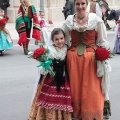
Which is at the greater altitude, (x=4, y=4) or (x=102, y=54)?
(x=102, y=54)

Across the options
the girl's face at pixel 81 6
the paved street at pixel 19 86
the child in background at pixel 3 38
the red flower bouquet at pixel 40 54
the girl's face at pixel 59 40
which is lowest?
the paved street at pixel 19 86

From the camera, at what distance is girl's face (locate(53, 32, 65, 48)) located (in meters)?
5.24

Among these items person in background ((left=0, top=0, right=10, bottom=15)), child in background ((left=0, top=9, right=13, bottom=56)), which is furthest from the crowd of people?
person in background ((left=0, top=0, right=10, bottom=15))

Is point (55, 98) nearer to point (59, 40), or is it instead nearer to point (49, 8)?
point (59, 40)

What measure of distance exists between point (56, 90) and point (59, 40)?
1.88 feet

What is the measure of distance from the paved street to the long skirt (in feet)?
4.13

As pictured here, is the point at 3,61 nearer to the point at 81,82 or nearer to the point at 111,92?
the point at 111,92

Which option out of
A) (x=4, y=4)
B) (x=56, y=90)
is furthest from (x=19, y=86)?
(x=4, y=4)

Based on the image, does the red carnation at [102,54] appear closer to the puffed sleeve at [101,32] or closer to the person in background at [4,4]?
the puffed sleeve at [101,32]

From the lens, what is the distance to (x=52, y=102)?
204 inches

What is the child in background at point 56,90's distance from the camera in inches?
204

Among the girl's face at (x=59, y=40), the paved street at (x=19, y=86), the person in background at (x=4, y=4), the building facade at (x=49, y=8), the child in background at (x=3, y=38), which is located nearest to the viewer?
the girl's face at (x=59, y=40)

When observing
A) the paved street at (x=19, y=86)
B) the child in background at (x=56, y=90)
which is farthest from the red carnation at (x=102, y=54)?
the paved street at (x=19, y=86)

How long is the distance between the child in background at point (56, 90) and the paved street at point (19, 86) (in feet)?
3.77
